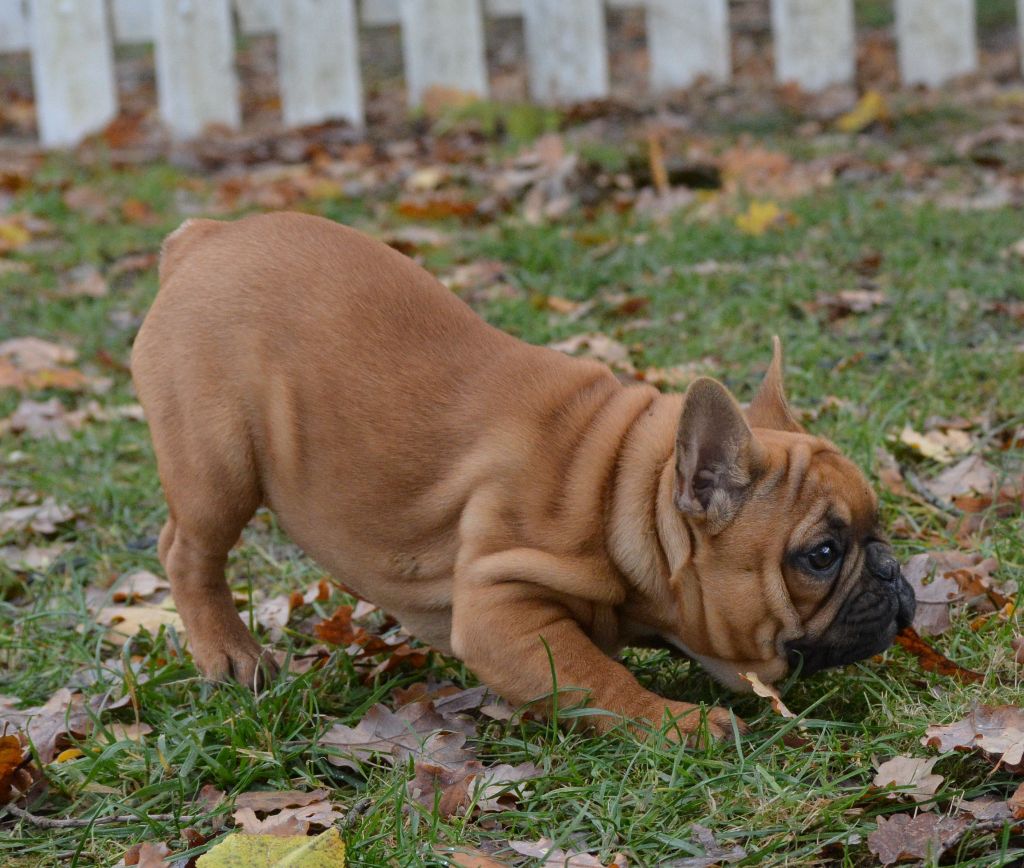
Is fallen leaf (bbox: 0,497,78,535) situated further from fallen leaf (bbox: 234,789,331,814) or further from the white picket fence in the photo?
the white picket fence

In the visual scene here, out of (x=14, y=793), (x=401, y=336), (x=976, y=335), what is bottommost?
(x=14, y=793)

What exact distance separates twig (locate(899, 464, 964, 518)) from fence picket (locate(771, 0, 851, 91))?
602 cm

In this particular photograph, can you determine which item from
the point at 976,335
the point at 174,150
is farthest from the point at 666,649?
the point at 174,150

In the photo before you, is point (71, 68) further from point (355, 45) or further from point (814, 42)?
point (814, 42)

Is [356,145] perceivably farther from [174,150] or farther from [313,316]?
[313,316]

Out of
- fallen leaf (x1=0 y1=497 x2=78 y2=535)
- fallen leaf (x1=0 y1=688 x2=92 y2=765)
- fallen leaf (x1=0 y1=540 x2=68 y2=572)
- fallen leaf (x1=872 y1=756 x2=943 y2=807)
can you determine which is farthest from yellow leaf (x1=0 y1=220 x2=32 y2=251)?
fallen leaf (x1=872 y1=756 x2=943 y2=807)

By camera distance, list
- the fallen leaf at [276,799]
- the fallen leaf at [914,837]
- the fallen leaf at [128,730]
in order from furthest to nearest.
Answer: the fallen leaf at [128,730], the fallen leaf at [276,799], the fallen leaf at [914,837]

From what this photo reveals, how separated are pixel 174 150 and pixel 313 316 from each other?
6597 millimetres

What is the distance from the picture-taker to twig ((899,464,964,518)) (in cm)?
429

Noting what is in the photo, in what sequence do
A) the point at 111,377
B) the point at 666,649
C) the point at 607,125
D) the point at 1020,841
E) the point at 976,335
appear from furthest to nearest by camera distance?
the point at 607,125
the point at 111,377
the point at 976,335
the point at 666,649
the point at 1020,841

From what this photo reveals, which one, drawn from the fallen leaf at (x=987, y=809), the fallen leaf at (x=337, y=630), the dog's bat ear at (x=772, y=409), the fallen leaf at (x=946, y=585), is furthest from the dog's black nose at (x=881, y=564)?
the fallen leaf at (x=337, y=630)

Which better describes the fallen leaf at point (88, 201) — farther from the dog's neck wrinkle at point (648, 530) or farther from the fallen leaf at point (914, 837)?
the fallen leaf at point (914, 837)

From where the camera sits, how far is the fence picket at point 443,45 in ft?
31.8

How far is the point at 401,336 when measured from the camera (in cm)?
372
